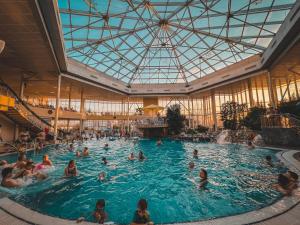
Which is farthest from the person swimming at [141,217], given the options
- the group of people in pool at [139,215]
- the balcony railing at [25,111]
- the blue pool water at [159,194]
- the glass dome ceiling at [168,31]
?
the glass dome ceiling at [168,31]

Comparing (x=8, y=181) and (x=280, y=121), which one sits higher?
(x=280, y=121)

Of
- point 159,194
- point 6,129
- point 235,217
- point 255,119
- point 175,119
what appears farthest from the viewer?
point 175,119

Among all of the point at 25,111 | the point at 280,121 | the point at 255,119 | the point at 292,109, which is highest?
the point at 25,111

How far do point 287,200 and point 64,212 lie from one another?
5681 millimetres

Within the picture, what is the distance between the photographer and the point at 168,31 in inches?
832

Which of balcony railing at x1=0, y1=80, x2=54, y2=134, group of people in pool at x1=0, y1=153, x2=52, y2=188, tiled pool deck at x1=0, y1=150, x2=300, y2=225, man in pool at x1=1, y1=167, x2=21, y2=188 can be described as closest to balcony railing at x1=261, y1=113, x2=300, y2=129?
tiled pool deck at x1=0, y1=150, x2=300, y2=225

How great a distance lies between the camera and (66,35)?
1739 cm

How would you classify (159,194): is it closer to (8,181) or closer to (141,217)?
(141,217)

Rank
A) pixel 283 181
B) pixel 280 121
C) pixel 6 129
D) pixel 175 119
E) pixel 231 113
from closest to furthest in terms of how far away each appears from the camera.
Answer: pixel 283 181, pixel 280 121, pixel 6 129, pixel 231 113, pixel 175 119

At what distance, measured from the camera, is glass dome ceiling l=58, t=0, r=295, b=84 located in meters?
14.6

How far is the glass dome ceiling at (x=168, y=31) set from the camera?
48.0 feet

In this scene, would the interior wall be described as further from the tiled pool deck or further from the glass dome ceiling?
the tiled pool deck

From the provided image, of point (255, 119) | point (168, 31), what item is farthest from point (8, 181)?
point (255, 119)

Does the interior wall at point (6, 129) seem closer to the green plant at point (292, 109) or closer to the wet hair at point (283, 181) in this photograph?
the wet hair at point (283, 181)
